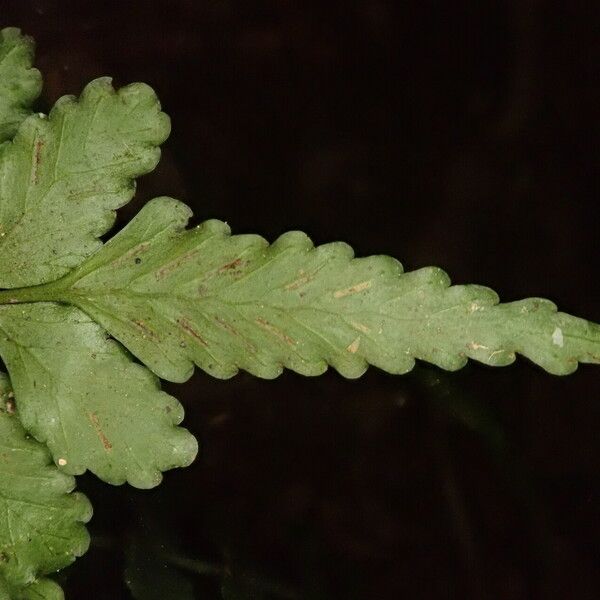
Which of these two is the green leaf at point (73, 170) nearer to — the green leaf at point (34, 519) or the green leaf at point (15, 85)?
the green leaf at point (15, 85)

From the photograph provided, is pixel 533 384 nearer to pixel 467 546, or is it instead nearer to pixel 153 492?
pixel 467 546

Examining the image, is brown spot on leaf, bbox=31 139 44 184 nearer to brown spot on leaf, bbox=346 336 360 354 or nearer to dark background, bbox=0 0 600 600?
dark background, bbox=0 0 600 600

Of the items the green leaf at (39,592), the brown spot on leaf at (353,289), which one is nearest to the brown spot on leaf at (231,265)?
the brown spot on leaf at (353,289)

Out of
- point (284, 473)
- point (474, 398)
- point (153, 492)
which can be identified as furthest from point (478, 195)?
point (153, 492)

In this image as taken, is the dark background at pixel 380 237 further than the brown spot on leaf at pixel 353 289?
Yes

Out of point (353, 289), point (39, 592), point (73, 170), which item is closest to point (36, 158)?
point (73, 170)

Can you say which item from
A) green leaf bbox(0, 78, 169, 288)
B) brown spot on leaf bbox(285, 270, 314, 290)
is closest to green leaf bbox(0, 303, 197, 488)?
green leaf bbox(0, 78, 169, 288)
